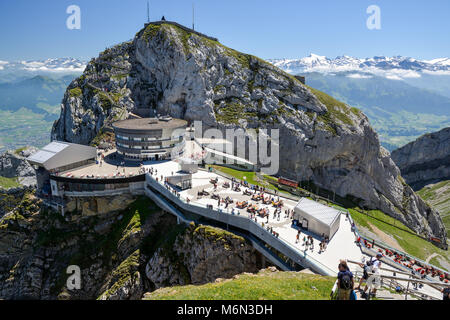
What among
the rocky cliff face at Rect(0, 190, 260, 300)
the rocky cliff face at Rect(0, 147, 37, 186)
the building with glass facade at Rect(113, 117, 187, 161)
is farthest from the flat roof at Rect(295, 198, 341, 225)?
the rocky cliff face at Rect(0, 147, 37, 186)

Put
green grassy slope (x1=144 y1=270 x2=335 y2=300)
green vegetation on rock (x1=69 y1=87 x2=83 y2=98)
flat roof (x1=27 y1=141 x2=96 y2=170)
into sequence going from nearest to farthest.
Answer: green grassy slope (x1=144 y1=270 x2=335 y2=300) < flat roof (x1=27 y1=141 x2=96 y2=170) < green vegetation on rock (x1=69 y1=87 x2=83 y2=98)

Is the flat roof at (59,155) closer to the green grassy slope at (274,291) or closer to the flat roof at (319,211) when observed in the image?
the green grassy slope at (274,291)

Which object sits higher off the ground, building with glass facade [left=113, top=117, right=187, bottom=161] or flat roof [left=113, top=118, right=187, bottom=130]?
flat roof [left=113, top=118, right=187, bottom=130]

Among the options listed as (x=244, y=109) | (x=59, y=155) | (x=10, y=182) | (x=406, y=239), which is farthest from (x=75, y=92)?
(x=406, y=239)

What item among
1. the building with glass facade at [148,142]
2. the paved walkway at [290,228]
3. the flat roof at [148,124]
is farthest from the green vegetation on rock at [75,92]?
the paved walkway at [290,228]

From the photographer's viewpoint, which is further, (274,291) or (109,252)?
(109,252)

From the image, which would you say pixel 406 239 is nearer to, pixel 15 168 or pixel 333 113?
pixel 333 113

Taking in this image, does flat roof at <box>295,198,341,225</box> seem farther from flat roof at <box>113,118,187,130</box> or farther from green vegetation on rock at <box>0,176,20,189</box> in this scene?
green vegetation on rock at <box>0,176,20,189</box>
